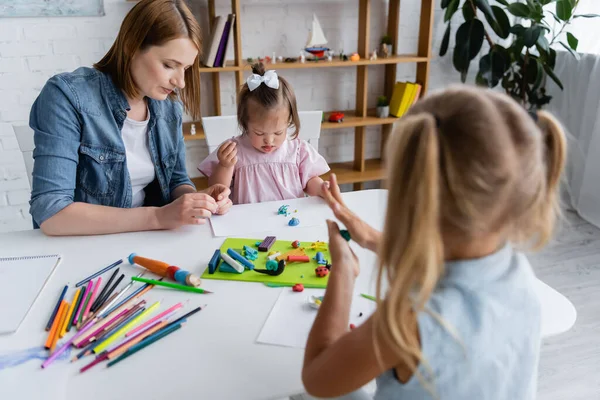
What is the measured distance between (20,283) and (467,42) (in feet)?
8.53

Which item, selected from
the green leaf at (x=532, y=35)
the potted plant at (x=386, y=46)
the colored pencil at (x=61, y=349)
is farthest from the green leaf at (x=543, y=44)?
the colored pencil at (x=61, y=349)

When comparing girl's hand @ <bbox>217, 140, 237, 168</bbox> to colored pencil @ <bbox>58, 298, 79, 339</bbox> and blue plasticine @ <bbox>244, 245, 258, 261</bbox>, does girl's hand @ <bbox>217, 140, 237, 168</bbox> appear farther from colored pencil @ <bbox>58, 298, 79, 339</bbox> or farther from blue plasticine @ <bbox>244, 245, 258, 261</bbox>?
colored pencil @ <bbox>58, 298, 79, 339</bbox>

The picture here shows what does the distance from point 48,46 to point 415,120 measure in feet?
8.11

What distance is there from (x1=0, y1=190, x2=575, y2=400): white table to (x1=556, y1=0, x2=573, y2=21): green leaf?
235 cm

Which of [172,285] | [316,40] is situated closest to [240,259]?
[172,285]

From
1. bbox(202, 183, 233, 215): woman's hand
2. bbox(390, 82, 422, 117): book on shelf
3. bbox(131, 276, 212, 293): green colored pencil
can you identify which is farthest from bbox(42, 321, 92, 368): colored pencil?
bbox(390, 82, 422, 117): book on shelf

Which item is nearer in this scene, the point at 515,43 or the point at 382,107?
the point at 515,43

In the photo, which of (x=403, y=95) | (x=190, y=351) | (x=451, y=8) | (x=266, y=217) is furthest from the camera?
(x=403, y=95)

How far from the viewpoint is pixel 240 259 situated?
102 cm

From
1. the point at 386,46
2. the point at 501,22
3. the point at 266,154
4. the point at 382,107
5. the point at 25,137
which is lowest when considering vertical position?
the point at 382,107

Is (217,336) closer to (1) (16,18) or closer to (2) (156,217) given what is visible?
(2) (156,217)

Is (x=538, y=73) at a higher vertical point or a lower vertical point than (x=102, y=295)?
higher

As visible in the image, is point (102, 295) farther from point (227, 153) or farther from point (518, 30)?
point (518, 30)

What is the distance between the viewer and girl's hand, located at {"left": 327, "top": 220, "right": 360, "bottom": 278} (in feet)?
2.46
